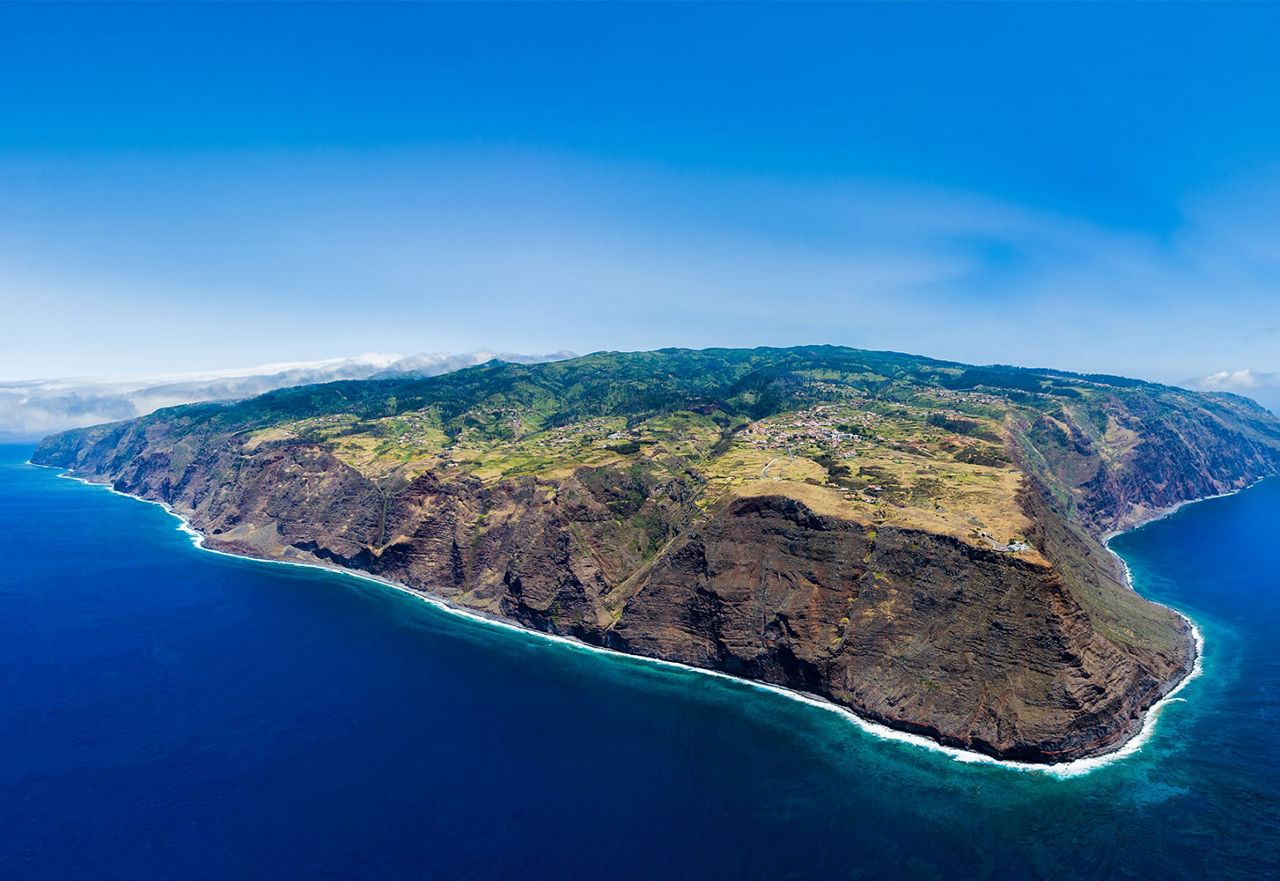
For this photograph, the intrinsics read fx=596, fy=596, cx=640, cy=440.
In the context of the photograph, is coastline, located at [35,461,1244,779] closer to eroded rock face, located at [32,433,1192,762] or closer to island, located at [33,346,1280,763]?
island, located at [33,346,1280,763]

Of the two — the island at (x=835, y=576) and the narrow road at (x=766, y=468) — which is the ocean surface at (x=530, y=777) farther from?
the narrow road at (x=766, y=468)

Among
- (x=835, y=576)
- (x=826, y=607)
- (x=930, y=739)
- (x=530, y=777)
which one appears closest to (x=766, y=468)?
(x=835, y=576)

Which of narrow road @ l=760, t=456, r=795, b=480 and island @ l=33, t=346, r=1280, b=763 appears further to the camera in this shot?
narrow road @ l=760, t=456, r=795, b=480

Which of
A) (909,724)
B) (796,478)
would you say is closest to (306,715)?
(909,724)

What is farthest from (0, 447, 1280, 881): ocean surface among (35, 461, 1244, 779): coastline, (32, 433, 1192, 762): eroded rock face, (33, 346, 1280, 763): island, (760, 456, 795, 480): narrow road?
(760, 456, 795, 480): narrow road

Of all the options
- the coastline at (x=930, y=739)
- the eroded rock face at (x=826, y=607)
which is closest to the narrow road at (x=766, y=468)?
the eroded rock face at (x=826, y=607)
